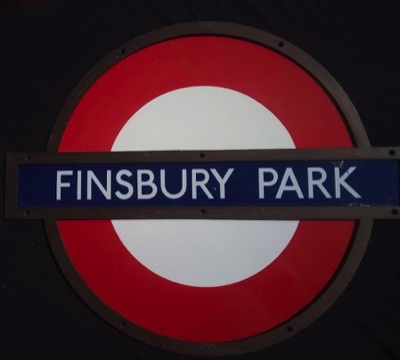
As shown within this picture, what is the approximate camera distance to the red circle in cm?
106

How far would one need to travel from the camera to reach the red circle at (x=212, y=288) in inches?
41.7

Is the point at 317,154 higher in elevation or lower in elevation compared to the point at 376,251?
higher

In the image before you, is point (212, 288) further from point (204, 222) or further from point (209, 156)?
point (209, 156)

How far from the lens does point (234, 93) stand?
3.59ft

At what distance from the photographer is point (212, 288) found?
1066mm

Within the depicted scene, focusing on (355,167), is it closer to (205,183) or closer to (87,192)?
(205,183)

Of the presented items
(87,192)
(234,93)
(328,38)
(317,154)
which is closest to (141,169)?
(87,192)

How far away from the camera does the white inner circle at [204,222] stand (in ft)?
3.51

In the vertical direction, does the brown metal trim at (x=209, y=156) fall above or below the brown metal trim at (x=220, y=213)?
above

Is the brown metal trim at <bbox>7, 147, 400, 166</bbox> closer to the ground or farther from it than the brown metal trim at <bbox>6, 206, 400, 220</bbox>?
farther from it

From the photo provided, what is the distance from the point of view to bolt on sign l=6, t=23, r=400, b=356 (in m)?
1.06

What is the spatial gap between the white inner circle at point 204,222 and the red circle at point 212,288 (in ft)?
0.05

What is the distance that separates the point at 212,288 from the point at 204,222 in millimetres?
124

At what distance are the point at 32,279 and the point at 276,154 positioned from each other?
1.74 feet
